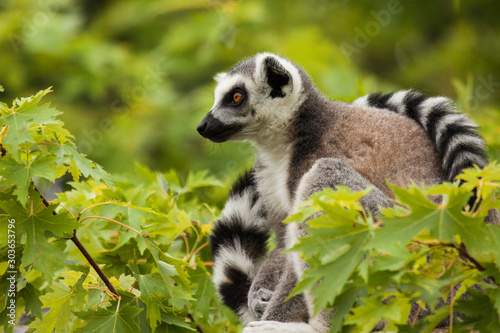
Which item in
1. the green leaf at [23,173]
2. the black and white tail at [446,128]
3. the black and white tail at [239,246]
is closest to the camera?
the green leaf at [23,173]

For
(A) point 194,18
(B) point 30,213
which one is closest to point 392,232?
(B) point 30,213

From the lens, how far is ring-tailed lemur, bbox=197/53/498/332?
268 cm

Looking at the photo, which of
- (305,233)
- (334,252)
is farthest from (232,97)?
(334,252)

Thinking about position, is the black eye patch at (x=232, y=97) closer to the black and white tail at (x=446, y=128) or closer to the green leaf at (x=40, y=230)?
the black and white tail at (x=446, y=128)

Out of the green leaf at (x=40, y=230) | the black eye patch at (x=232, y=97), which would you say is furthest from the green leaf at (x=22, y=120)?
the black eye patch at (x=232, y=97)

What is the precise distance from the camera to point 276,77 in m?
3.26

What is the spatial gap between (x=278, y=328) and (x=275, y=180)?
0.83 metres

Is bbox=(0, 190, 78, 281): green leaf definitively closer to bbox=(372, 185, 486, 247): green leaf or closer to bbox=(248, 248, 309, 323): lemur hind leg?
bbox=(248, 248, 309, 323): lemur hind leg

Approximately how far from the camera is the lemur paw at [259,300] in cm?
297

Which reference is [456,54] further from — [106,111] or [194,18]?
[106,111]

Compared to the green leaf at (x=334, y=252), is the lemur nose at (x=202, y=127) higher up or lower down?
lower down

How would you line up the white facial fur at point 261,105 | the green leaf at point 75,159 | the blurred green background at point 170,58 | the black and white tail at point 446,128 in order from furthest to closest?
1. the blurred green background at point 170,58
2. the white facial fur at point 261,105
3. the black and white tail at point 446,128
4. the green leaf at point 75,159

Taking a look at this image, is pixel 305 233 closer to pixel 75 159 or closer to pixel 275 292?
pixel 275 292

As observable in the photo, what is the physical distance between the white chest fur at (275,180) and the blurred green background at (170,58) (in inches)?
133
